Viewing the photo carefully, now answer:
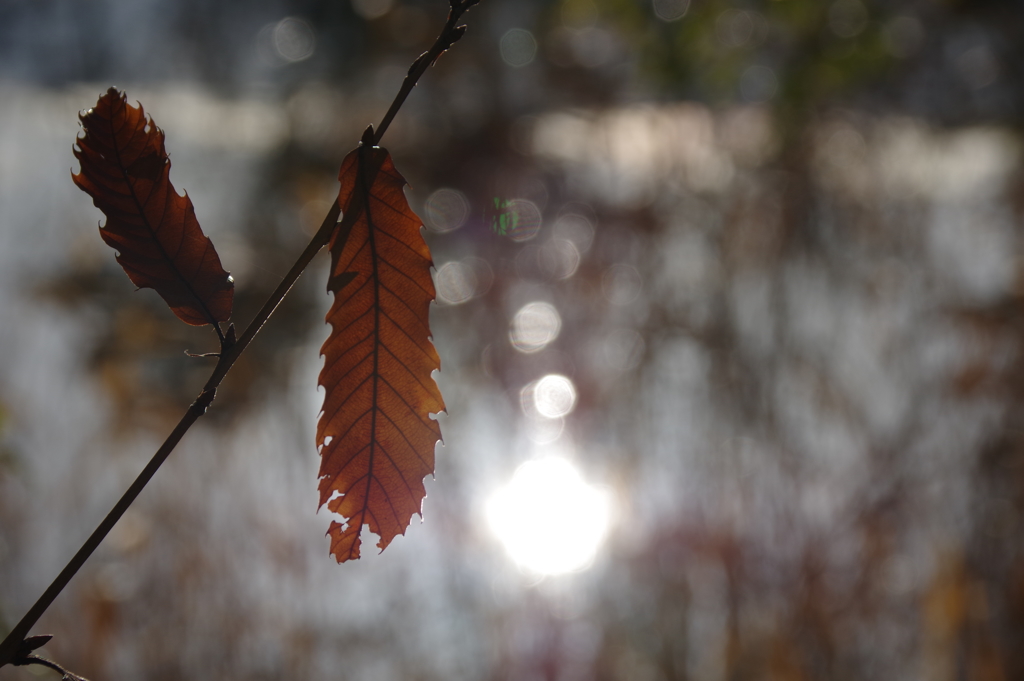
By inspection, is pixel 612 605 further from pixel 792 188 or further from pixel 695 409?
pixel 792 188

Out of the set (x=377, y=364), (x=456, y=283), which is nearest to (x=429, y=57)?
(x=377, y=364)

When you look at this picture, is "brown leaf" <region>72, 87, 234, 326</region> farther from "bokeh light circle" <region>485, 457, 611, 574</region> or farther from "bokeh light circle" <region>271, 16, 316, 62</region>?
"bokeh light circle" <region>271, 16, 316, 62</region>

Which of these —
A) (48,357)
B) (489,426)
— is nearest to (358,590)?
(489,426)

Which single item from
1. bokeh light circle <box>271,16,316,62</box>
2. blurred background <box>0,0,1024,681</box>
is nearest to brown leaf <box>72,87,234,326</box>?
blurred background <box>0,0,1024,681</box>

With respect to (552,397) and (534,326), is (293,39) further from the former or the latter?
(552,397)

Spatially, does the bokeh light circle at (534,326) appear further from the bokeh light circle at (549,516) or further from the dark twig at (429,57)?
the dark twig at (429,57)

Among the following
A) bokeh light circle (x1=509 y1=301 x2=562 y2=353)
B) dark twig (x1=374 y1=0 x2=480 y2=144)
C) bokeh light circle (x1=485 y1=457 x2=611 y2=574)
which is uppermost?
bokeh light circle (x1=509 y1=301 x2=562 y2=353)
